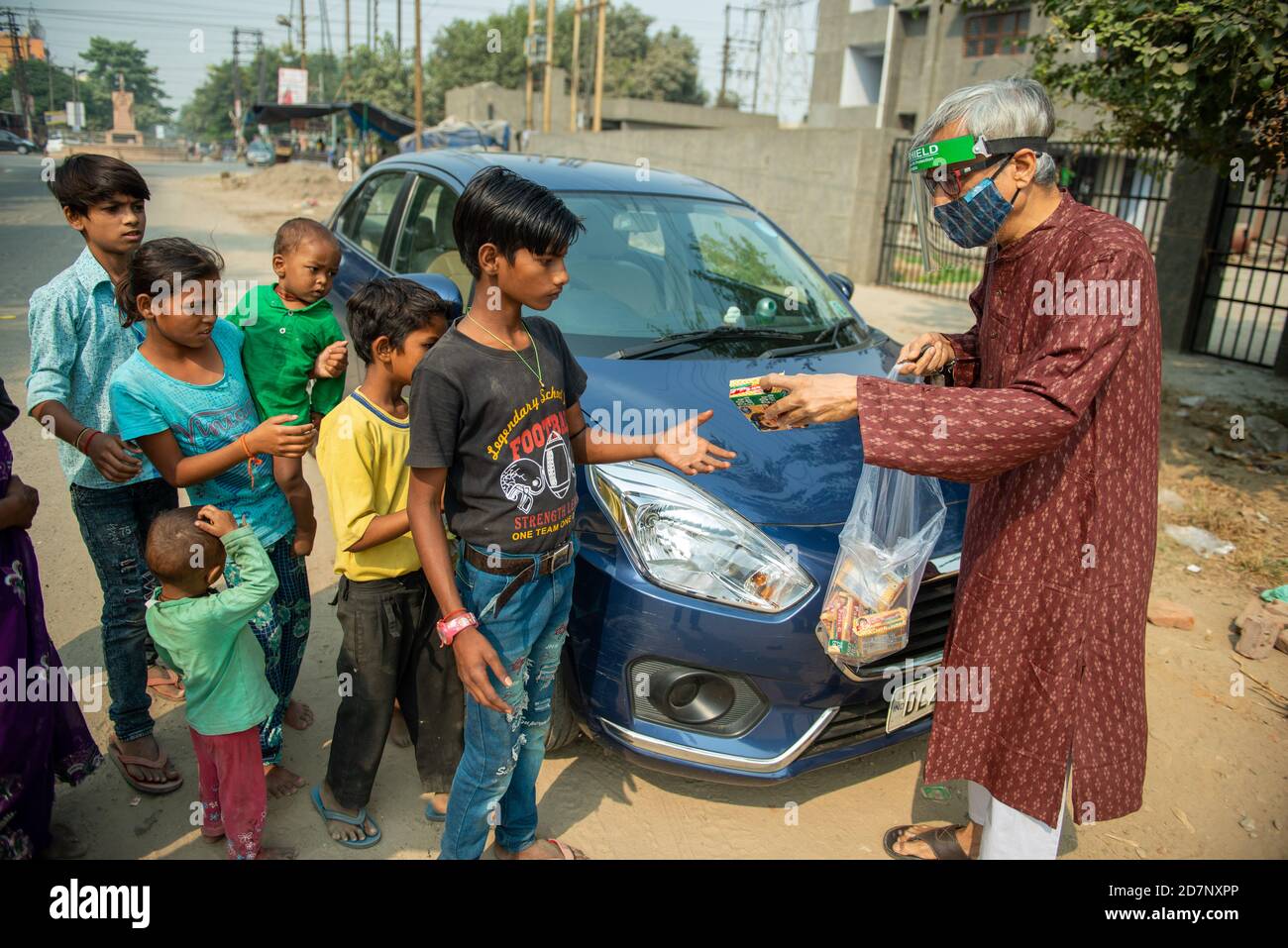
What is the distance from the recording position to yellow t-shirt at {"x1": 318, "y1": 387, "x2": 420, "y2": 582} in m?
2.20

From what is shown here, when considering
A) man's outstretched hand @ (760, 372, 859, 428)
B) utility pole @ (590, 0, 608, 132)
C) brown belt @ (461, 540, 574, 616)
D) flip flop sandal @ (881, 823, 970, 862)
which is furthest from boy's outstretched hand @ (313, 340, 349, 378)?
utility pole @ (590, 0, 608, 132)

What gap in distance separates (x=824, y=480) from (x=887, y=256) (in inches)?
464

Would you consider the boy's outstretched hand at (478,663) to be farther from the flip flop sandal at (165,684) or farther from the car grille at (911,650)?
the flip flop sandal at (165,684)

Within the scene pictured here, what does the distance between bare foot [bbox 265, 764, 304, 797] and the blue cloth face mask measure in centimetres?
240

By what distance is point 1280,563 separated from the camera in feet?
14.6

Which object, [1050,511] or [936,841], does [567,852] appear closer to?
[936,841]

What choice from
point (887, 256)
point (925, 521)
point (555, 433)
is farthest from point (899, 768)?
point (887, 256)

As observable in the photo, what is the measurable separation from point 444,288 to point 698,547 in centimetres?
118

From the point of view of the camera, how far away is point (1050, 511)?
1983 mm

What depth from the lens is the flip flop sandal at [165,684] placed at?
3023mm

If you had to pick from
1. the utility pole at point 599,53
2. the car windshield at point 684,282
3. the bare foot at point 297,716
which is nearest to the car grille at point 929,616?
the car windshield at point 684,282

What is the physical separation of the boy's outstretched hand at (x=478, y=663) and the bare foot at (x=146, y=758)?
1355 mm

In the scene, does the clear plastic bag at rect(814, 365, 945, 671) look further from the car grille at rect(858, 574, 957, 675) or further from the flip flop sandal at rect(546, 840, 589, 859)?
the flip flop sandal at rect(546, 840, 589, 859)
